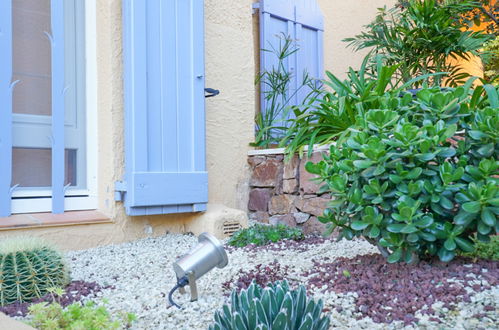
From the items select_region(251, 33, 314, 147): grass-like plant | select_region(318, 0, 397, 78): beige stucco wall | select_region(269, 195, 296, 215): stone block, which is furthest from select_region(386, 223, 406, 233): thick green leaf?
select_region(318, 0, 397, 78): beige stucco wall

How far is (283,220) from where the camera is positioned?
3.66 meters

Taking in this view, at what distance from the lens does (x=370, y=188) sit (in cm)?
194

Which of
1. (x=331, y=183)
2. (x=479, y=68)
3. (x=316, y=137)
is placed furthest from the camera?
(x=479, y=68)

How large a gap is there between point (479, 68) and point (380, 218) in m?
6.25

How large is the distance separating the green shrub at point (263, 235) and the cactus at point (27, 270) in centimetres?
127

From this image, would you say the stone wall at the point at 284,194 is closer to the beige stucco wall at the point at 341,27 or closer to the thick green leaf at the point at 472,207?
the thick green leaf at the point at 472,207

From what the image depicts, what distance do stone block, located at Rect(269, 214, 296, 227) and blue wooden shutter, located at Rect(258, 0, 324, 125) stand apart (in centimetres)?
121

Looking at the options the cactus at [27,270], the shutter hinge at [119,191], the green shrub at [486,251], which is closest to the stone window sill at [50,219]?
the shutter hinge at [119,191]

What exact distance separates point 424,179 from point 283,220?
71.5 inches

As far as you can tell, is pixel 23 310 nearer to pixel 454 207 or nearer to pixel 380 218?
pixel 380 218

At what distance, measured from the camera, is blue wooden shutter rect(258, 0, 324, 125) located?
4.53 metres

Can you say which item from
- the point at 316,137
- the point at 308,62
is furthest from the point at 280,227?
the point at 308,62

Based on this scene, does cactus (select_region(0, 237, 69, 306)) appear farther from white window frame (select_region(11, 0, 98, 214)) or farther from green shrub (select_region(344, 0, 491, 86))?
green shrub (select_region(344, 0, 491, 86))

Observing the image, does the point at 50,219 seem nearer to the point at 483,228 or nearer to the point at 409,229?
the point at 409,229
